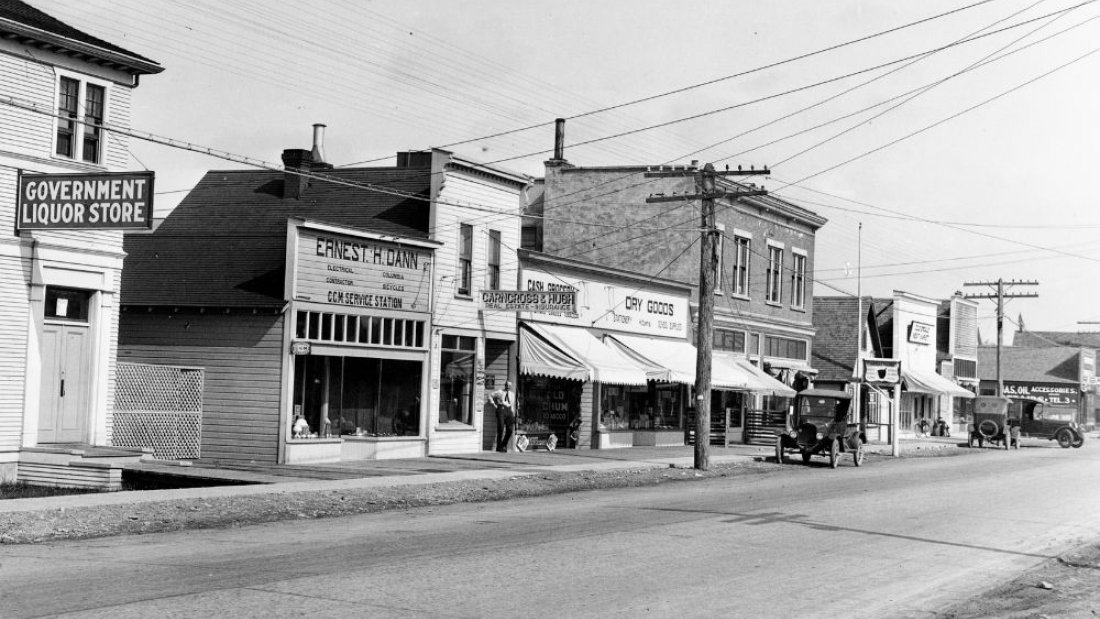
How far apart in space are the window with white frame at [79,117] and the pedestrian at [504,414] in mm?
12016

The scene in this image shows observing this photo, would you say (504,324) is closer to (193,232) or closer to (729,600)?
(193,232)

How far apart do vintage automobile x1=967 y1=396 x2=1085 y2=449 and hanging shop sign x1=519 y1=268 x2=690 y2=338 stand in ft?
57.0

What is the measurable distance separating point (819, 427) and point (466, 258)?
1101 cm

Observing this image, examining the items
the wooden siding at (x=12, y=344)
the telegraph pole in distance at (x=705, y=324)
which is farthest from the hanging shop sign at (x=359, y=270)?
the telegraph pole in distance at (x=705, y=324)

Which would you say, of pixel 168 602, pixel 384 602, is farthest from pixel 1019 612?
pixel 168 602

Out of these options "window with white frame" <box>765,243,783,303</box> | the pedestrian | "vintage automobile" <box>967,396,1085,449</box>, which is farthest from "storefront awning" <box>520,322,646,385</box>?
"vintage automobile" <box>967,396,1085,449</box>

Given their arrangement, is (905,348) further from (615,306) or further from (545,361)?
(545,361)

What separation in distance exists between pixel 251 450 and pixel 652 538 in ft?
41.1

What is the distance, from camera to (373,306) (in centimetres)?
2650

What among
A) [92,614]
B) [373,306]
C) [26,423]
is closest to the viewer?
[92,614]

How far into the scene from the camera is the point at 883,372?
36.2m

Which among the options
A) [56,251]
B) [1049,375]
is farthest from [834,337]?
[1049,375]

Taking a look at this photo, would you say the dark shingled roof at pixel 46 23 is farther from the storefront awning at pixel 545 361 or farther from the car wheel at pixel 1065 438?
the car wheel at pixel 1065 438

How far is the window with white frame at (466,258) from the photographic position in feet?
95.4
